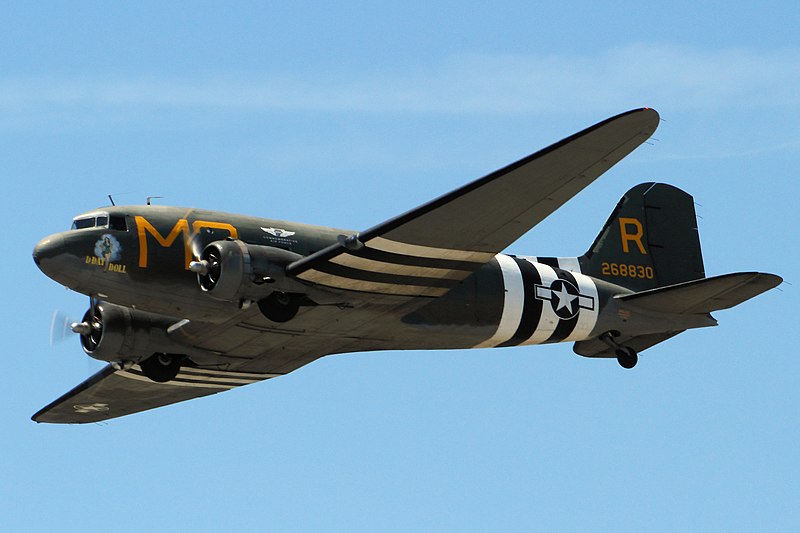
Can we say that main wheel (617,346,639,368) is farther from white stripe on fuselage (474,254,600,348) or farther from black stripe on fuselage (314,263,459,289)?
black stripe on fuselage (314,263,459,289)

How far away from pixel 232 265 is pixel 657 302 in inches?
361

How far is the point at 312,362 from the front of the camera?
2472 cm

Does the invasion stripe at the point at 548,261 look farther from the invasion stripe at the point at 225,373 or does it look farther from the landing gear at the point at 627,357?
the invasion stripe at the point at 225,373

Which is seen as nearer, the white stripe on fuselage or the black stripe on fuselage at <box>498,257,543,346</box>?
the white stripe on fuselage

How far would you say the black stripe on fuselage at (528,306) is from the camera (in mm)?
24828

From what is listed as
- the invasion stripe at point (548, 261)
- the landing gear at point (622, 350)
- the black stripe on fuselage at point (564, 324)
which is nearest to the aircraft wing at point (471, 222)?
the invasion stripe at point (548, 261)

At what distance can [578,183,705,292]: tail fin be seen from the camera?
2708cm

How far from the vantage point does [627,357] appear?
2623cm

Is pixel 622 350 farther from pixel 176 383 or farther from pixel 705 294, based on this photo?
pixel 176 383

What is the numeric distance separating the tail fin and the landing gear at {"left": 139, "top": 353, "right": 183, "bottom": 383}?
332 inches

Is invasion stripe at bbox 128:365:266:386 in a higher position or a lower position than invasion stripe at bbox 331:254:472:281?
lower

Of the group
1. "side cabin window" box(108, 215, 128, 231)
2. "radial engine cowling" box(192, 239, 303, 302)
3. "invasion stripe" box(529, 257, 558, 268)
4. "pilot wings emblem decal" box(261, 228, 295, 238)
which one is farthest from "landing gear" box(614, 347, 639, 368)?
"side cabin window" box(108, 215, 128, 231)

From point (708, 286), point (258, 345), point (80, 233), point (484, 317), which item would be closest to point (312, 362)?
point (258, 345)

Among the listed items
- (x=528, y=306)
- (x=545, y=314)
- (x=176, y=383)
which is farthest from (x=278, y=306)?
(x=176, y=383)
